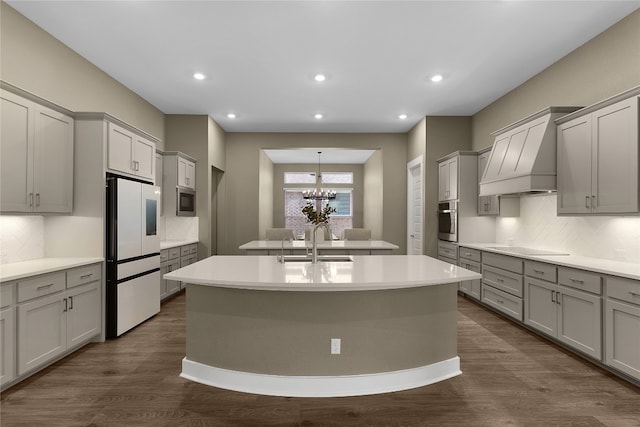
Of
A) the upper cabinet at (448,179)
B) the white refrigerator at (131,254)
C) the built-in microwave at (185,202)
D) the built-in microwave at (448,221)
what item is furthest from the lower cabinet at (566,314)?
the built-in microwave at (185,202)

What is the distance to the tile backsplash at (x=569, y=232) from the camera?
321 centimetres

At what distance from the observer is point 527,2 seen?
2924 mm

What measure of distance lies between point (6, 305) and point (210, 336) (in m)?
1.45

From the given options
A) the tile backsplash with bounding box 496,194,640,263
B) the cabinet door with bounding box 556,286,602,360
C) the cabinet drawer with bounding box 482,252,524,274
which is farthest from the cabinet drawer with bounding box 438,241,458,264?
the cabinet door with bounding box 556,286,602,360

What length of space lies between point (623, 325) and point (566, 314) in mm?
577

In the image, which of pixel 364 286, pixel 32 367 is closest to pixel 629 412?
pixel 364 286

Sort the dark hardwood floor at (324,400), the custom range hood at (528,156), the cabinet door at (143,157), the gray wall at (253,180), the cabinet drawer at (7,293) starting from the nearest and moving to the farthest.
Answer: the dark hardwood floor at (324,400)
the cabinet drawer at (7,293)
the custom range hood at (528,156)
the cabinet door at (143,157)
the gray wall at (253,180)

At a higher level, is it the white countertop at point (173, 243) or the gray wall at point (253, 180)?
the gray wall at point (253, 180)

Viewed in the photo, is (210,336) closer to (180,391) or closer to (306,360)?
(180,391)

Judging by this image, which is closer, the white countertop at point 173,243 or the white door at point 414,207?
the white countertop at point 173,243

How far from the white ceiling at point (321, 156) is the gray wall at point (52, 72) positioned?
202 inches

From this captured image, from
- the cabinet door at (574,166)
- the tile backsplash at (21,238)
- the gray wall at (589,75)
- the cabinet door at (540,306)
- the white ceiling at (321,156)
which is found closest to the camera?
the tile backsplash at (21,238)

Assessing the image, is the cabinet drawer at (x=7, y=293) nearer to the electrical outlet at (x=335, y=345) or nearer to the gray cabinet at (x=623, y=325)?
the electrical outlet at (x=335, y=345)

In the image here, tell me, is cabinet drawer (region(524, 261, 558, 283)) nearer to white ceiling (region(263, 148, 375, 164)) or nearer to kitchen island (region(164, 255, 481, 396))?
kitchen island (region(164, 255, 481, 396))
